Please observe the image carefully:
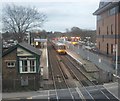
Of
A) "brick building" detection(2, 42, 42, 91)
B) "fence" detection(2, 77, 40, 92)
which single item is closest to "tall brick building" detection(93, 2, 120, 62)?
"brick building" detection(2, 42, 42, 91)

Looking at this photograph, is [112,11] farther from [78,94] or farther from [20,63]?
[78,94]

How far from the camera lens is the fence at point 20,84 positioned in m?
22.3

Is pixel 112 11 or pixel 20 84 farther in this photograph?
pixel 112 11

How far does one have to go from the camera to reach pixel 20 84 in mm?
22797

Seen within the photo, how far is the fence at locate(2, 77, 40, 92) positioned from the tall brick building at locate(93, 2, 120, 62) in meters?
13.9

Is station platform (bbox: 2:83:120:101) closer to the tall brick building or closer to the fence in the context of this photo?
the fence

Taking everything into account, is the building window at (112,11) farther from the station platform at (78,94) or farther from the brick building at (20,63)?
the station platform at (78,94)

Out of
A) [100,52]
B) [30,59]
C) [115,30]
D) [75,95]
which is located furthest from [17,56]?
[100,52]

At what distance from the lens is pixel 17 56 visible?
931 inches

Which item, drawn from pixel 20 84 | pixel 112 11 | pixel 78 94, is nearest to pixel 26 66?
pixel 20 84

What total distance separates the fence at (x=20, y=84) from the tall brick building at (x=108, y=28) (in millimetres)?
13885

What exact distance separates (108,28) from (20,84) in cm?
1983

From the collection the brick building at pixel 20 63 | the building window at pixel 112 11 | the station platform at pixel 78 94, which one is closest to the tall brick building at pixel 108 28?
the building window at pixel 112 11

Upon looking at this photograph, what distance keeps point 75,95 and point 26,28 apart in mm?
29903
